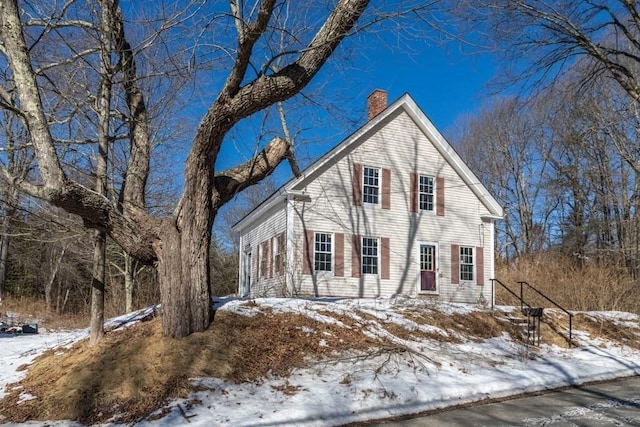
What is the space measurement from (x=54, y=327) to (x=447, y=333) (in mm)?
12691

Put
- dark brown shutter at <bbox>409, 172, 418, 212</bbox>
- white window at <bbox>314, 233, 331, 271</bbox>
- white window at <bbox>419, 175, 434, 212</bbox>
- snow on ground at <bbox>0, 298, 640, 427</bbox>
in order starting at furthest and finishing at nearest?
white window at <bbox>419, 175, 434, 212</bbox>, dark brown shutter at <bbox>409, 172, 418, 212</bbox>, white window at <bbox>314, 233, 331, 271</bbox>, snow on ground at <bbox>0, 298, 640, 427</bbox>

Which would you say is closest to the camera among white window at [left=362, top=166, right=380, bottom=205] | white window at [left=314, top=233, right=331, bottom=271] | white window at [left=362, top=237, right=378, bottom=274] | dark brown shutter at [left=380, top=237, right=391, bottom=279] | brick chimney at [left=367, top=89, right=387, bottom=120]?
white window at [left=314, top=233, right=331, bottom=271]

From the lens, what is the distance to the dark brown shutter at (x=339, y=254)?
16.7 meters

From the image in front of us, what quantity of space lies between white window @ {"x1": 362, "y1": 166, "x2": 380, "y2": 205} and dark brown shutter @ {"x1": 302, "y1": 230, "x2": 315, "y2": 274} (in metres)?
2.36

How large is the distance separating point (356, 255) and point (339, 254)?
2.04ft

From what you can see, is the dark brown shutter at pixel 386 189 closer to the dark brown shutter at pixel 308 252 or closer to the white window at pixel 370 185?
the white window at pixel 370 185

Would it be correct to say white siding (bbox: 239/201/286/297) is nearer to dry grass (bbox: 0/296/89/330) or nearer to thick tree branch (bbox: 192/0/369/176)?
dry grass (bbox: 0/296/89/330)

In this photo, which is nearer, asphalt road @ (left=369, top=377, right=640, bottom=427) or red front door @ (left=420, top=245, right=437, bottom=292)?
asphalt road @ (left=369, top=377, right=640, bottom=427)

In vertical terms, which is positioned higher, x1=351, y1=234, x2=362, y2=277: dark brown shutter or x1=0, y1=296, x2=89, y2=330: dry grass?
x1=351, y1=234, x2=362, y2=277: dark brown shutter

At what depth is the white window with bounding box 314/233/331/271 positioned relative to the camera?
16.6m

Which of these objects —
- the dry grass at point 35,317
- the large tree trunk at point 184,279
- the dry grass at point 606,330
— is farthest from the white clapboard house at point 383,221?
the large tree trunk at point 184,279

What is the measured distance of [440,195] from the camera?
61.5ft

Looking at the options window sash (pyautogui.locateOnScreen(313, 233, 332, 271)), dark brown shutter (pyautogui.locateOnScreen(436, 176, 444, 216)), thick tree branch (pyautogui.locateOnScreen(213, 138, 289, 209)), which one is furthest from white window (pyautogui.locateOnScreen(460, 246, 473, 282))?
thick tree branch (pyautogui.locateOnScreen(213, 138, 289, 209))

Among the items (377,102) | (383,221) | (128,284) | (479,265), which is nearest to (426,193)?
(383,221)
